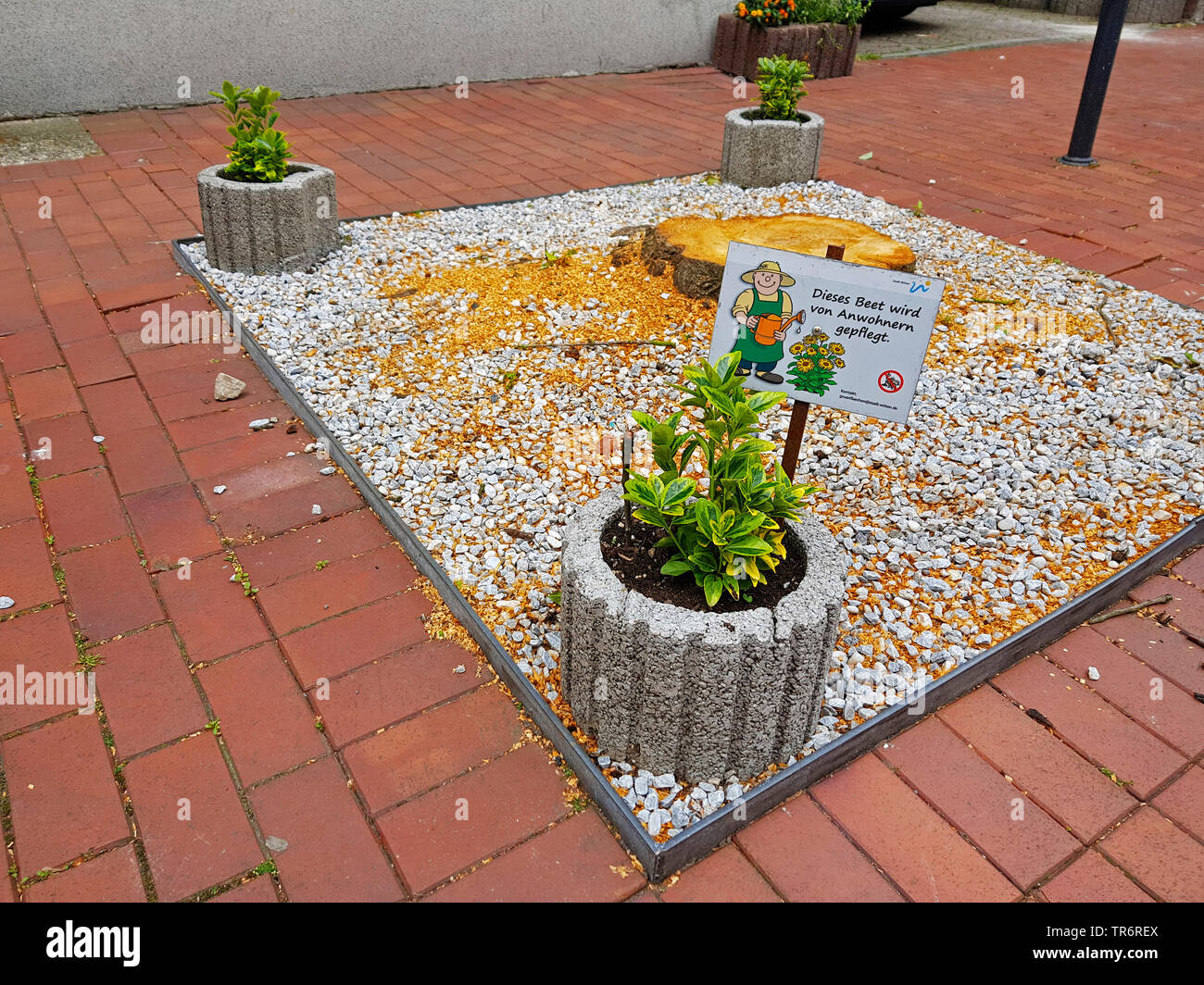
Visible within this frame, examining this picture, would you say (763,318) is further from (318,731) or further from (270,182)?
(270,182)

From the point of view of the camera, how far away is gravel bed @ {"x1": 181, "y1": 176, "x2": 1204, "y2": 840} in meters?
2.65

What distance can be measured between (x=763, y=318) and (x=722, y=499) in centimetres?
50

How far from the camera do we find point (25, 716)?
89.1 inches

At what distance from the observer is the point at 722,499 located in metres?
2.15

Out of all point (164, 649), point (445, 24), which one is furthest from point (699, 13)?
point (164, 649)

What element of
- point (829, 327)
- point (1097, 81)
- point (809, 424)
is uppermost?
point (1097, 81)

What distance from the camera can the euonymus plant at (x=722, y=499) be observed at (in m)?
2.03

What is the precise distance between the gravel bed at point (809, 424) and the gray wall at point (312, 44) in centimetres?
322

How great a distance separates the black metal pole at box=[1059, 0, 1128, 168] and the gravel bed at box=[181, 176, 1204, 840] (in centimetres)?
224

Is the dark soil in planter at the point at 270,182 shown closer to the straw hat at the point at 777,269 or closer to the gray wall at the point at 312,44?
the straw hat at the point at 777,269

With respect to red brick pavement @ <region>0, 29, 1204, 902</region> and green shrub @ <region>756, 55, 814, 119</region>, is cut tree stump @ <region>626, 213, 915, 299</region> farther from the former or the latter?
red brick pavement @ <region>0, 29, 1204, 902</region>

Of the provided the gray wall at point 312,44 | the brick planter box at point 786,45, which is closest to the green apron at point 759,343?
the gray wall at point 312,44

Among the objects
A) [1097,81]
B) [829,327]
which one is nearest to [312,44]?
[1097,81]
